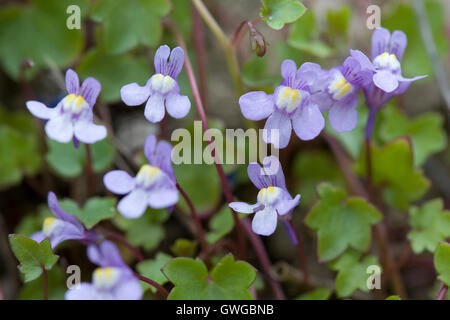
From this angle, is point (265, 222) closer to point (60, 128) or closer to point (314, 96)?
point (314, 96)

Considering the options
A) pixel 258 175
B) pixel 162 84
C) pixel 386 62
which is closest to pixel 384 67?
pixel 386 62

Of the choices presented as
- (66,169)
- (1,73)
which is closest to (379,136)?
(66,169)

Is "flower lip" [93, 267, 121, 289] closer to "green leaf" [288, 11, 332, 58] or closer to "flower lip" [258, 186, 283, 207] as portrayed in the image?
"flower lip" [258, 186, 283, 207]

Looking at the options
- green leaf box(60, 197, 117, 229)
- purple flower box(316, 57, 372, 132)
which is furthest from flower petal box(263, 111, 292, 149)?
green leaf box(60, 197, 117, 229)

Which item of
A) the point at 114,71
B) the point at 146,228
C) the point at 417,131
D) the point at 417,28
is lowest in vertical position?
the point at 146,228

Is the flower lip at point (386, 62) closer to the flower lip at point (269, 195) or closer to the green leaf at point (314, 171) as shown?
the flower lip at point (269, 195)

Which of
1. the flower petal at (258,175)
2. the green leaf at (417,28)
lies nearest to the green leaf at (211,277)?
the flower petal at (258,175)

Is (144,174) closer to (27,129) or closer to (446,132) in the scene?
(27,129)
